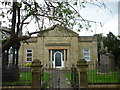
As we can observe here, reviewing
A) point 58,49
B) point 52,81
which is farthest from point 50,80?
point 58,49

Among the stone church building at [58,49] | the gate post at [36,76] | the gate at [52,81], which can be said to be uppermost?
the stone church building at [58,49]

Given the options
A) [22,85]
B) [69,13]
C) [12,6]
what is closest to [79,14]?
[69,13]

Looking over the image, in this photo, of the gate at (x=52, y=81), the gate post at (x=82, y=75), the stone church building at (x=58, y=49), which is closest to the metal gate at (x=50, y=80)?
the gate at (x=52, y=81)

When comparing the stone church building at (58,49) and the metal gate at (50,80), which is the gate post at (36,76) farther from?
the stone church building at (58,49)

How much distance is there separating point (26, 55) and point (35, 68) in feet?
58.9

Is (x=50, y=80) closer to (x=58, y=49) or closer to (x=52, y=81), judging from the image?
(x=52, y=81)

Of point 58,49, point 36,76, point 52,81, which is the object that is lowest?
point 52,81

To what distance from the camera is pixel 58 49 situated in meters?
26.1

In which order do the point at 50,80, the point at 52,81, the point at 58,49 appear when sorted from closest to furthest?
the point at 52,81, the point at 50,80, the point at 58,49

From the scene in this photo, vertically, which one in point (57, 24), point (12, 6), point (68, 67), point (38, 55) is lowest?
point (68, 67)

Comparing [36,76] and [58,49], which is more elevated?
[58,49]

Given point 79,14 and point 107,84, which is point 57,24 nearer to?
point 79,14

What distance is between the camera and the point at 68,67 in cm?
2519

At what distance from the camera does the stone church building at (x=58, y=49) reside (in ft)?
84.1
